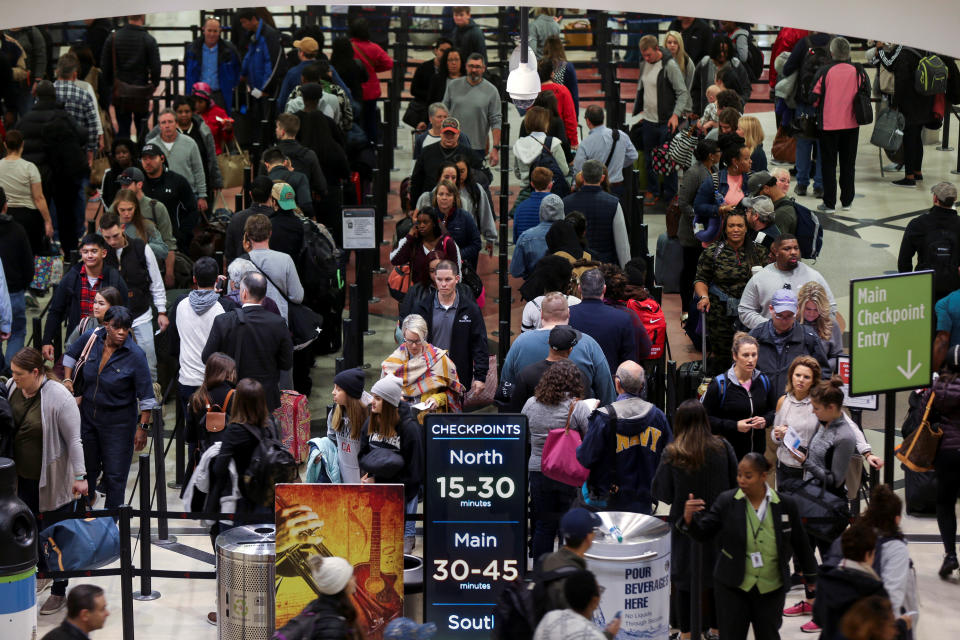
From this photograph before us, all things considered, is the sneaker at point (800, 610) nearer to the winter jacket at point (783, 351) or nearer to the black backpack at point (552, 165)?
the winter jacket at point (783, 351)

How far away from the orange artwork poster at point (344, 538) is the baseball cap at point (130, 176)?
5.64 m

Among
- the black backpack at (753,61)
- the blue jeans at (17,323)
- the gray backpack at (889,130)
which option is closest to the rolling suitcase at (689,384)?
the blue jeans at (17,323)

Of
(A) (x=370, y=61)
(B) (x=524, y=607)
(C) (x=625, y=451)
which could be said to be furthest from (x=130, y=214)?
(B) (x=524, y=607)

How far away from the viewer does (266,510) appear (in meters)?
8.28

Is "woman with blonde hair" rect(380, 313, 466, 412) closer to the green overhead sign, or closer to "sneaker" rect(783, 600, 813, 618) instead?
"sneaker" rect(783, 600, 813, 618)

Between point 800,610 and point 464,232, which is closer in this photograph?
point 800,610

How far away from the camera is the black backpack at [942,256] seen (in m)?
11.9

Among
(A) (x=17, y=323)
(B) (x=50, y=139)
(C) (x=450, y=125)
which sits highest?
(C) (x=450, y=125)

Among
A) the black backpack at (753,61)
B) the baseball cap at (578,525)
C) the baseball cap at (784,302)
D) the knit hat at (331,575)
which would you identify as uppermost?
the black backpack at (753,61)

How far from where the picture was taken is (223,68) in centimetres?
1828

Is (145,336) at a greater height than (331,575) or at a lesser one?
greater

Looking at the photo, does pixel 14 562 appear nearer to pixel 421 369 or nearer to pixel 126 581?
pixel 126 581

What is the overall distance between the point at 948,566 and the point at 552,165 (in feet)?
19.3

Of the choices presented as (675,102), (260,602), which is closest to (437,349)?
(260,602)
